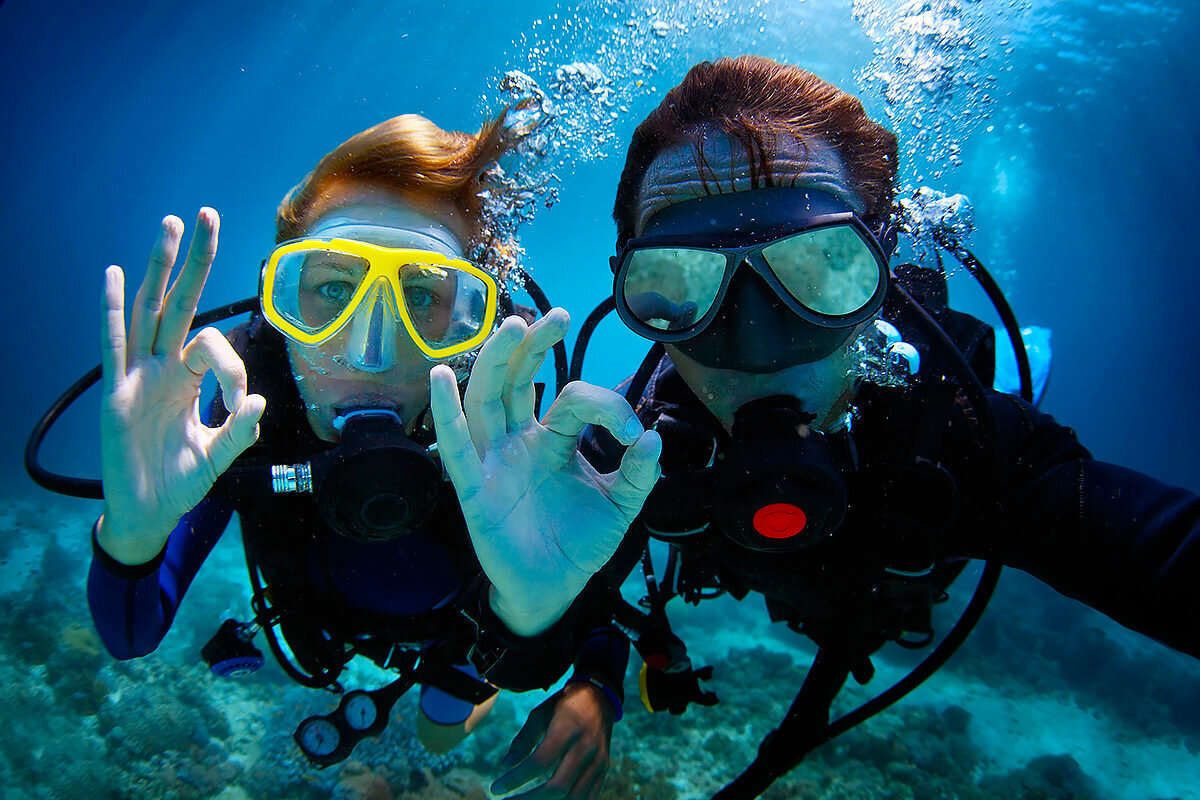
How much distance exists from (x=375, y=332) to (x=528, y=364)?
122 centimetres

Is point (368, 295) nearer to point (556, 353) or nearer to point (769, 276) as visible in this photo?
point (556, 353)

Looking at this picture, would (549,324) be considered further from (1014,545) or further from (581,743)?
(1014,545)

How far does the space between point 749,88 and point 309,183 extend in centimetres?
235

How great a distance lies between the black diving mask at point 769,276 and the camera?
1998 mm

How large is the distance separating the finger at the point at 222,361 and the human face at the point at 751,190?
5.54ft

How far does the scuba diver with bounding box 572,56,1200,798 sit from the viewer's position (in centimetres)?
189

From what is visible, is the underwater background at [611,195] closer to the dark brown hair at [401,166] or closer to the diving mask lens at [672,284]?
the dark brown hair at [401,166]

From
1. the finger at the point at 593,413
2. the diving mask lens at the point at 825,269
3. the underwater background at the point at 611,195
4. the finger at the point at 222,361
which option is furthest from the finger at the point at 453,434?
the underwater background at the point at 611,195

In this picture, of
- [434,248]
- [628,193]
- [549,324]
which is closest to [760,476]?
[549,324]

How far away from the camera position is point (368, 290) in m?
2.45

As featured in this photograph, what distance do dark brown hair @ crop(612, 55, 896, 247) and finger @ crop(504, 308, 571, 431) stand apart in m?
1.15

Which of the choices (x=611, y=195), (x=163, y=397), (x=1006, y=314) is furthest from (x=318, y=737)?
(x=611, y=195)

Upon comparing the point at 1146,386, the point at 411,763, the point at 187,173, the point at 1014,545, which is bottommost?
the point at 411,763

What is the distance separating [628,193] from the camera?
101 inches
